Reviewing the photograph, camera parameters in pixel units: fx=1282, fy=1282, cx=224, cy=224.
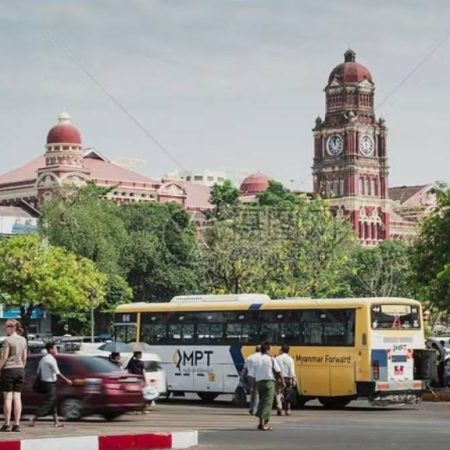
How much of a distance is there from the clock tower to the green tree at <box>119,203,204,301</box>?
4856 cm

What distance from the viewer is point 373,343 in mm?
29828

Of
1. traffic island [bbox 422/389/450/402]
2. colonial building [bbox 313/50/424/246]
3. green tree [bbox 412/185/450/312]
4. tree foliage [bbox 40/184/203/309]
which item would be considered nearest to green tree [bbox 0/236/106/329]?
tree foliage [bbox 40/184/203/309]

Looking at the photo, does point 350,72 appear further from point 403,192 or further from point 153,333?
point 153,333

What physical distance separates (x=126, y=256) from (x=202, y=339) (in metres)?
56.7

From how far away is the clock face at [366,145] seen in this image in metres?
148

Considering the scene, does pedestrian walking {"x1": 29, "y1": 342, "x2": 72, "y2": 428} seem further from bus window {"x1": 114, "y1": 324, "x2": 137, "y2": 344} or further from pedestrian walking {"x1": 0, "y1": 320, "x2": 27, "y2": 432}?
bus window {"x1": 114, "y1": 324, "x2": 137, "y2": 344}

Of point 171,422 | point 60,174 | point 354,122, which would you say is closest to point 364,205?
point 354,122

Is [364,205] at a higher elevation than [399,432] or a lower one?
higher

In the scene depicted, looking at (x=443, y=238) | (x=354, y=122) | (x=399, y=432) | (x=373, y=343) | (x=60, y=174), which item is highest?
(x=354, y=122)

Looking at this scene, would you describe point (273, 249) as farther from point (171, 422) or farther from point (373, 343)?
point (171, 422)

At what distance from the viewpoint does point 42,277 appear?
72.8 metres

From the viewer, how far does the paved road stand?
1788 cm

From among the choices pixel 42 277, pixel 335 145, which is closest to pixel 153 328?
pixel 42 277

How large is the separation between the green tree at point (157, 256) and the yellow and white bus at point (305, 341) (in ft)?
170
